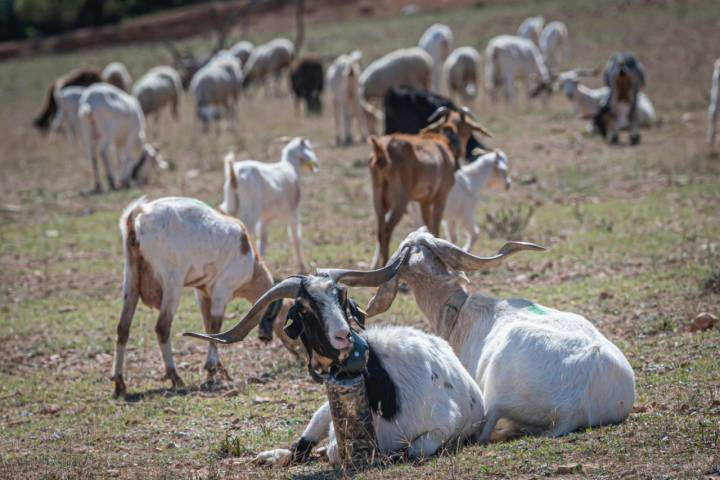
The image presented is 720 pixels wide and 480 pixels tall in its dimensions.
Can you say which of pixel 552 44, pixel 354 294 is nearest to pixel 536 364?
pixel 354 294

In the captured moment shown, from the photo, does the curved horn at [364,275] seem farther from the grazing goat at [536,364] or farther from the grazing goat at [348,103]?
the grazing goat at [348,103]

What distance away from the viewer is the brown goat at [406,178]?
10.4m

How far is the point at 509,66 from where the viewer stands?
25812 millimetres

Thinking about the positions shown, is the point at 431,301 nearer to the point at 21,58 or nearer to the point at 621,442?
the point at 621,442

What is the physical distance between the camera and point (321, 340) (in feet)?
18.0

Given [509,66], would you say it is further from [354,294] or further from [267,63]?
[354,294]

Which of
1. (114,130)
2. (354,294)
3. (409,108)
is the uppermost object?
(409,108)

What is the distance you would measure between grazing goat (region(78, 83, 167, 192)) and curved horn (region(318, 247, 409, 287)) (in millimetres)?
11730

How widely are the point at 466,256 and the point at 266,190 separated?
4620 mm

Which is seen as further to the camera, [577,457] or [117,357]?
[117,357]

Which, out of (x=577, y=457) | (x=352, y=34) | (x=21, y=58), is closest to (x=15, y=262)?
(x=577, y=457)

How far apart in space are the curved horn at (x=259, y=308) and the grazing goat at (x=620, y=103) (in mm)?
14512

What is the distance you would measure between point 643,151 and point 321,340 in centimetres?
1366

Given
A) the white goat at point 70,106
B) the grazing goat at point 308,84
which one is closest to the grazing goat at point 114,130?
the white goat at point 70,106
